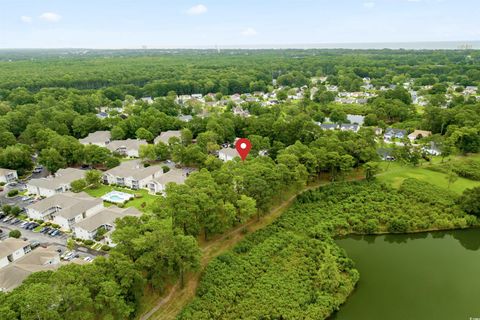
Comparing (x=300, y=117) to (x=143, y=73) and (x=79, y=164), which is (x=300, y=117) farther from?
(x=143, y=73)

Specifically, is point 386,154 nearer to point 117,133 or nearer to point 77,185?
point 77,185

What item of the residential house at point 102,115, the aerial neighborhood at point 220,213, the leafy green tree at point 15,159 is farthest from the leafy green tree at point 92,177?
the residential house at point 102,115

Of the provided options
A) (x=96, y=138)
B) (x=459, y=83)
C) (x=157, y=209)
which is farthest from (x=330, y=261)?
(x=459, y=83)

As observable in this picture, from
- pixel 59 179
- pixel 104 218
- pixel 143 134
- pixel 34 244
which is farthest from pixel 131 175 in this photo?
pixel 143 134

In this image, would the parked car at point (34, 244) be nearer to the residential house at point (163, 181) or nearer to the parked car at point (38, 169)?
the residential house at point (163, 181)

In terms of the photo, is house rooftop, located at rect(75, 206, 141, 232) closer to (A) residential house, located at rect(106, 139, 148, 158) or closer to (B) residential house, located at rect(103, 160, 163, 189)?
(B) residential house, located at rect(103, 160, 163, 189)
